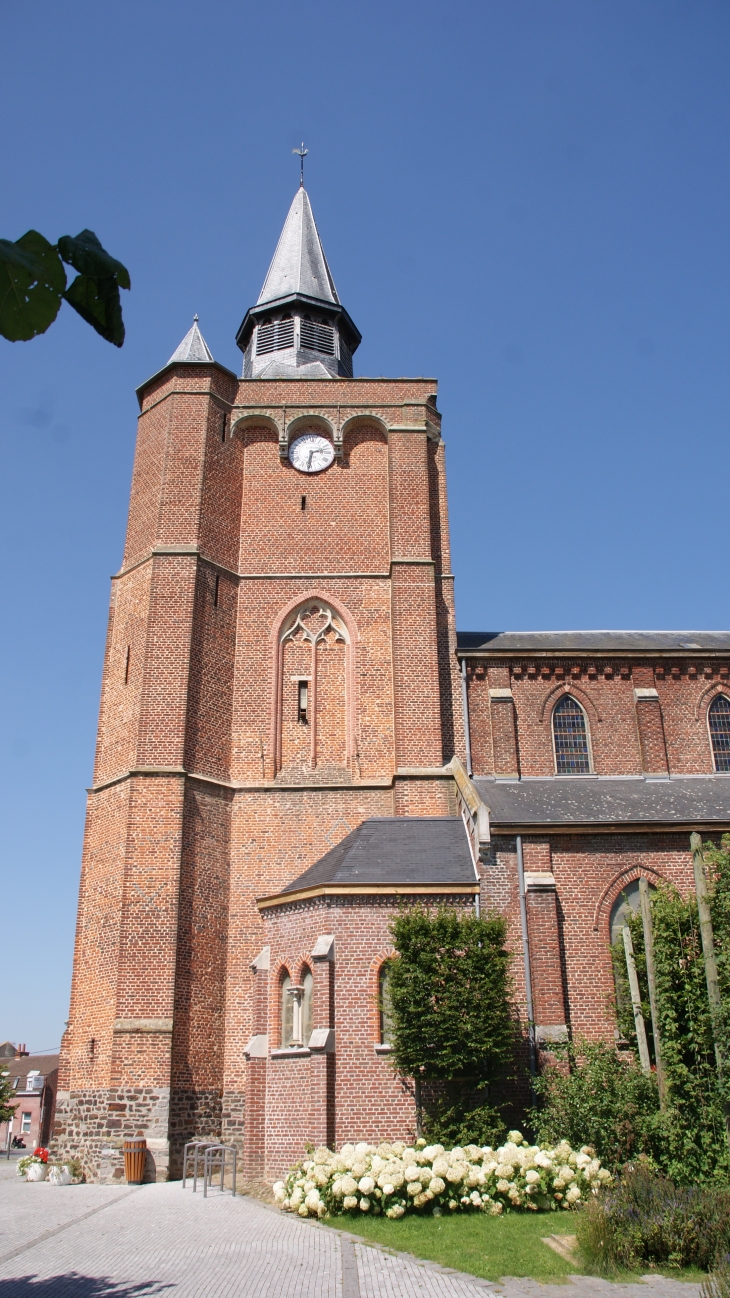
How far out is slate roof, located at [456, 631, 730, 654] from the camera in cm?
2489

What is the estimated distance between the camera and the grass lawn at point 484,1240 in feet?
34.1

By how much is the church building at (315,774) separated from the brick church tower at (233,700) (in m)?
0.06

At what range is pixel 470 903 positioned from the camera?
18641 mm

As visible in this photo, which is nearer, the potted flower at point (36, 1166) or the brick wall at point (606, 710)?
the potted flower at point (36, 1166)

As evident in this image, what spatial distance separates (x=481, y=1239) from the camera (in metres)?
11.9

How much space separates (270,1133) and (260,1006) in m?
2.38

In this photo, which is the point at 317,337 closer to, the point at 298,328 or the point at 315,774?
the point at 298,328

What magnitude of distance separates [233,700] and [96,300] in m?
20.9

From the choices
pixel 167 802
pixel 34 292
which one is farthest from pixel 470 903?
pixel 34 292

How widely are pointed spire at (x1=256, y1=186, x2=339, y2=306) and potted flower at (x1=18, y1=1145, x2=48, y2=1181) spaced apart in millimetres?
24322

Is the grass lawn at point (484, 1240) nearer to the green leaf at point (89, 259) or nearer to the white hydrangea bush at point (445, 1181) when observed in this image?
the white hydrangea bush at point (445, 1181)

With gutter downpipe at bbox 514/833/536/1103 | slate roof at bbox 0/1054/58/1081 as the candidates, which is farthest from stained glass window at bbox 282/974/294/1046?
slate roof at bbox 0/1054/58/1081

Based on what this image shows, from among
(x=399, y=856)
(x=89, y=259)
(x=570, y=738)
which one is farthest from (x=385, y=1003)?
(x=89, y=259)

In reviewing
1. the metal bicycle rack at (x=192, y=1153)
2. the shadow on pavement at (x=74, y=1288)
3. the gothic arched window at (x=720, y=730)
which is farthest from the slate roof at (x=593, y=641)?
the shadow on pavement at (x=74, y=1288)
